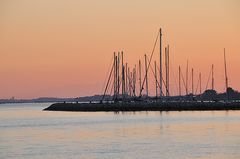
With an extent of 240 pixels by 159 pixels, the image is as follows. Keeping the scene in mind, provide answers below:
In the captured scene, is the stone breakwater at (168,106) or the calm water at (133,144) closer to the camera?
the calm water at (133,144)

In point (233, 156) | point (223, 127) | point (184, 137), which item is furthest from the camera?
point (223, 127)

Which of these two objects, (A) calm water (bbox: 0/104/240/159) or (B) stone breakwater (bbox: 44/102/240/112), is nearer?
(A) calm water (bbox: 0/104/240/159)

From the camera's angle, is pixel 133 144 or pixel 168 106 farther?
pixel 168 106

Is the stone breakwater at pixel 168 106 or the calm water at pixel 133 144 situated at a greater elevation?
the stone breakwater at pixel 168 106

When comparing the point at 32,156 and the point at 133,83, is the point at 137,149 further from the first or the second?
the point at 133,83

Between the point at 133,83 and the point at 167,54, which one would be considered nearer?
the point at 167,54

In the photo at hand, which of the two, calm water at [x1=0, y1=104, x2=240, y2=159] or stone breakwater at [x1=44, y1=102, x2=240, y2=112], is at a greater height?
stone breakwater at [x1=44, y1=102, x2=240, y2=112]

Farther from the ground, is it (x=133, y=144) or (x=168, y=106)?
(x=168, y=106)

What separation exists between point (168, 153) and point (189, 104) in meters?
70.7

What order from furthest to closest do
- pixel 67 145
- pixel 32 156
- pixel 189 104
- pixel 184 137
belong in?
pixel 189 104
pixel 184 137
pixel 67 145
pixel 32 156

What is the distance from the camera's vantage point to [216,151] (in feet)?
165

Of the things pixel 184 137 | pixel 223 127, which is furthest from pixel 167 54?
pixel 184 137

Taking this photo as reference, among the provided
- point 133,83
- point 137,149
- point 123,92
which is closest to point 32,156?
point 137,149

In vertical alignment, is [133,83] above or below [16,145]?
above
